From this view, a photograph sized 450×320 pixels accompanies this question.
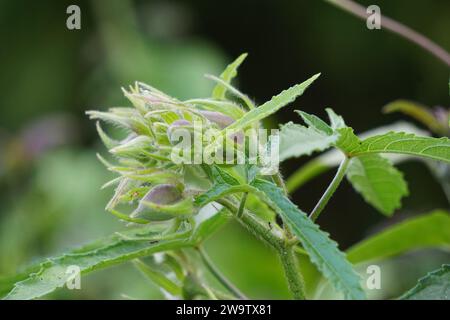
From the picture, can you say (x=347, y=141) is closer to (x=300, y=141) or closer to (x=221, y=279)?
(x=300, y=141)

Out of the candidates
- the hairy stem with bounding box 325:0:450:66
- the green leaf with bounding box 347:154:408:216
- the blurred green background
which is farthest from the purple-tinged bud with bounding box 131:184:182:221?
the blurred green background

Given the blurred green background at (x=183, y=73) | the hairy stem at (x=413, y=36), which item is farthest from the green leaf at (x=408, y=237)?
the blurred green background at (x=183, y=73)

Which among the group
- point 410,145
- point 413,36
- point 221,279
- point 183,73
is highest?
point 183,73

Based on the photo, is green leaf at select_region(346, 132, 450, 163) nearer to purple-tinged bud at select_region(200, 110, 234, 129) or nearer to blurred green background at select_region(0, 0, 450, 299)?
purple-tinged bud at select_region(200, 110, 234, 129)

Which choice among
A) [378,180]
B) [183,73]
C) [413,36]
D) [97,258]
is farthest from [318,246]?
[183,73]

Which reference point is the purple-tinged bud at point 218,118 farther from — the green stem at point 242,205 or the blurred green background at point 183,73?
the blurred green background at point 183,73
